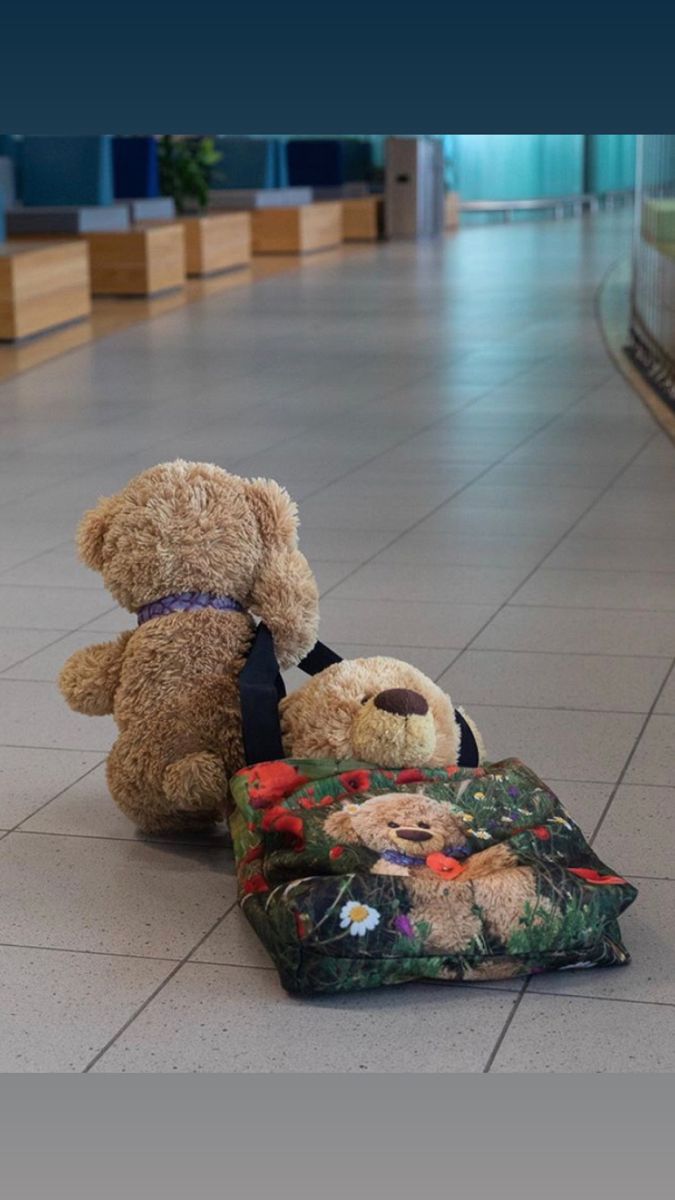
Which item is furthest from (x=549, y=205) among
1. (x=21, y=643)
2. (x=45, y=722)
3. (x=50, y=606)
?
(x=45, y=722)

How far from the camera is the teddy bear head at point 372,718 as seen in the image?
2.96 m

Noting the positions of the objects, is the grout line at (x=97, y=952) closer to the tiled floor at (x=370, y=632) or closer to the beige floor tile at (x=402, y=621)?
the tiled floor at (x=370, y=632)

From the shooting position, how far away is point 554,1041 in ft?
8.16

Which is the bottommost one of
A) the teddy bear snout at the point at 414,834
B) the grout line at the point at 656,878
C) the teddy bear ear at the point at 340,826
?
the grout line at the point at 656,878

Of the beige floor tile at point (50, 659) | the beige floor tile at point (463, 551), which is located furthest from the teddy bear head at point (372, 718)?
the beige floor tile at point (463, 551)

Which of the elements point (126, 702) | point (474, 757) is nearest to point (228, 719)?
point (126, 702)

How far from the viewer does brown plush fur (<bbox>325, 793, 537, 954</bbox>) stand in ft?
8.46

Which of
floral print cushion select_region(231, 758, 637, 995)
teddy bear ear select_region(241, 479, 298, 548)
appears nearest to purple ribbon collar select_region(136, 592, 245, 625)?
teddy bear ear select_region(241, 479, 298, 548)

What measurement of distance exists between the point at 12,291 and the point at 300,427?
433 cm

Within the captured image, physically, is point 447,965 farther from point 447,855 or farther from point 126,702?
point 126,702

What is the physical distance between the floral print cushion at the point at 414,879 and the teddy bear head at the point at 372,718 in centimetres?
6

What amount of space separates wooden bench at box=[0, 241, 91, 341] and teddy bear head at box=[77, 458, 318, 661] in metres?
9.35

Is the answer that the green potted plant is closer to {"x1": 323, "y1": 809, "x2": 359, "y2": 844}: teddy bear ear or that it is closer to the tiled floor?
the tiled floor

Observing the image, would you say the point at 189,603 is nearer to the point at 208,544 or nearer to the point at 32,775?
the point at 208,544
